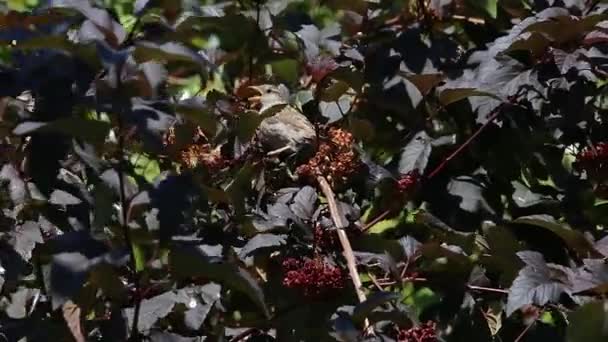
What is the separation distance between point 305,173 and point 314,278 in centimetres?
25

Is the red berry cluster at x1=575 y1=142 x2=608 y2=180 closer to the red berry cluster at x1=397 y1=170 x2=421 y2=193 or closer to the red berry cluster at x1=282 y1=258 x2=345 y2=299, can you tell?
the red berry cluster at x1=397 y1=170 x2=421 y2=193

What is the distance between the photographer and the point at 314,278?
1.22 meters

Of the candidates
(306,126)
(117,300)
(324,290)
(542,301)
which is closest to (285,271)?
(324,290)

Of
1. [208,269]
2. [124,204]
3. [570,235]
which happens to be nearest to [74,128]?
[124,204]

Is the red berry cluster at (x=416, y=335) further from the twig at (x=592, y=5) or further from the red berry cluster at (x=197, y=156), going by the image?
the twig at (x=592, y=5)

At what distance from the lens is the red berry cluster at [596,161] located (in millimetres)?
1466

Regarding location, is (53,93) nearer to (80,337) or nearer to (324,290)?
(80,337)

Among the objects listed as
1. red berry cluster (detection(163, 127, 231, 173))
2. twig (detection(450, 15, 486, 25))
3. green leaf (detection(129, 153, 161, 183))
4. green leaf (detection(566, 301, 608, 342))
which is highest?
green leaf (detection(566, 301, 608, 342))

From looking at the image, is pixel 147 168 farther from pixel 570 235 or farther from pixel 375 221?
pixel 570 235

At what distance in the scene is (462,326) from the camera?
1.38 meters

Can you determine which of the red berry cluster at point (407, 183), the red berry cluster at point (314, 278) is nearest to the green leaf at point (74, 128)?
the red berry cluster at point (314, 278)

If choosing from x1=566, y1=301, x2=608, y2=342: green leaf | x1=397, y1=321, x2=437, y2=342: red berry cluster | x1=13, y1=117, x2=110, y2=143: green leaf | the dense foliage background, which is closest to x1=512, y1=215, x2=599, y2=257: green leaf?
the dense foliage background

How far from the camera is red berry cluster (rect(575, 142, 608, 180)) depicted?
147 cm

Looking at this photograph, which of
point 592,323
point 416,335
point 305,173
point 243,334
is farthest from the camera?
point 305,173
